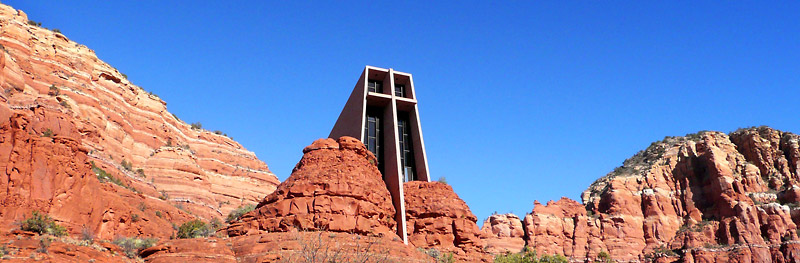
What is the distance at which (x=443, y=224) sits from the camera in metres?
36.4

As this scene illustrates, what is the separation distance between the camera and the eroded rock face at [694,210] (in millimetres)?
75875

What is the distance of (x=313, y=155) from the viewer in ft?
111

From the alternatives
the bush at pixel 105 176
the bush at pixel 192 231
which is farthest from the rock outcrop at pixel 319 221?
the bush at pixel 105 176

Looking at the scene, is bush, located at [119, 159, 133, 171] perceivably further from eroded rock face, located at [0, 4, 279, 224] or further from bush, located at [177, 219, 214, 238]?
bush, located at [177, 219, 214, 238]

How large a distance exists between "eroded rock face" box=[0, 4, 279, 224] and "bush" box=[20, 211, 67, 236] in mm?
8492

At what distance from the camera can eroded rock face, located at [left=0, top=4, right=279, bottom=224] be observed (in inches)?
1534

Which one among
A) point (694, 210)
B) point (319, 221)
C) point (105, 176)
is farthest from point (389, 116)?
point (694, 210)

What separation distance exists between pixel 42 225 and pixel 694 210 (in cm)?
7433

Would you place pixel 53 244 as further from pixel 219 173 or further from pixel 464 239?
pixel 219 173

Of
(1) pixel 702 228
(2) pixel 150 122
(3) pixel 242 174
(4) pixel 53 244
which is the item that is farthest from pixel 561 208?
(4) pixel 53 244

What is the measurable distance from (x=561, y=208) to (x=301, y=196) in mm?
59486

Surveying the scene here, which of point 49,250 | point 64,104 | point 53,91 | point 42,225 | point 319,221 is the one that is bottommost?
point 49,250

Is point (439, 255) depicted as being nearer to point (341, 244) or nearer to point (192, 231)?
point (341, 244)

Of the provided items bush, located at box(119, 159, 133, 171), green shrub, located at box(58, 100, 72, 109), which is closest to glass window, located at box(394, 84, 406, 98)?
bush, located at box(119, 159, 133, 171)
